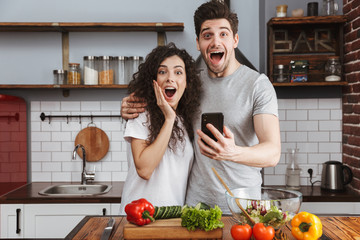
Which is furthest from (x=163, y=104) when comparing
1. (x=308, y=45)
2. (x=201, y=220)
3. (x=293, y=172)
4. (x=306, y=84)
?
(x=308, y=45)

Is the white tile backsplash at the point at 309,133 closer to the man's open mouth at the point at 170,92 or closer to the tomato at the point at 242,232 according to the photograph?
the man's open mouth at the point at 170,92

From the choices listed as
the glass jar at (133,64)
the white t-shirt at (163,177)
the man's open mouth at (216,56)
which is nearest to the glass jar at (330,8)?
the glass jar at (133,64)

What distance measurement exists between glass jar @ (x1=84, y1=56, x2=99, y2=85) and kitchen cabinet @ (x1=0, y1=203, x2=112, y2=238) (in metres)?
1.05

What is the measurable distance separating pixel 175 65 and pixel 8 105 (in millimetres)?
1867

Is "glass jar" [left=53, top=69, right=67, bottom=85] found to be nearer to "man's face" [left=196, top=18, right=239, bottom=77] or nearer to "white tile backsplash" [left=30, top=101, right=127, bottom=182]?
"white tile backsplash" [left=30, top=101, right=127, bottom=182]

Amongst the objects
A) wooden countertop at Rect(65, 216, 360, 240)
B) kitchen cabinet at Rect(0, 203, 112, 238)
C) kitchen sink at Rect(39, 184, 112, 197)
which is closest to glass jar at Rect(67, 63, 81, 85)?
kitchen sink at Rect(39, 184, 112, 197)

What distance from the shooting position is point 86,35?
3549 mm

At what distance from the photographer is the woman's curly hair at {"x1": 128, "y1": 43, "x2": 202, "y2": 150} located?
1934 mm

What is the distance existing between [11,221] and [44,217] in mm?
252

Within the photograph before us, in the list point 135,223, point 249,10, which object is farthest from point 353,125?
point 135,223

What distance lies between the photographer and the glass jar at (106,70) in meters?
3.30

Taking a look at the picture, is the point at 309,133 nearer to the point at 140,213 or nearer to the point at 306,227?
the point at 306,227

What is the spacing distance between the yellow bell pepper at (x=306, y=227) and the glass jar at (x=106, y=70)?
229 cm

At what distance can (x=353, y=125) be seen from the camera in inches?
124
